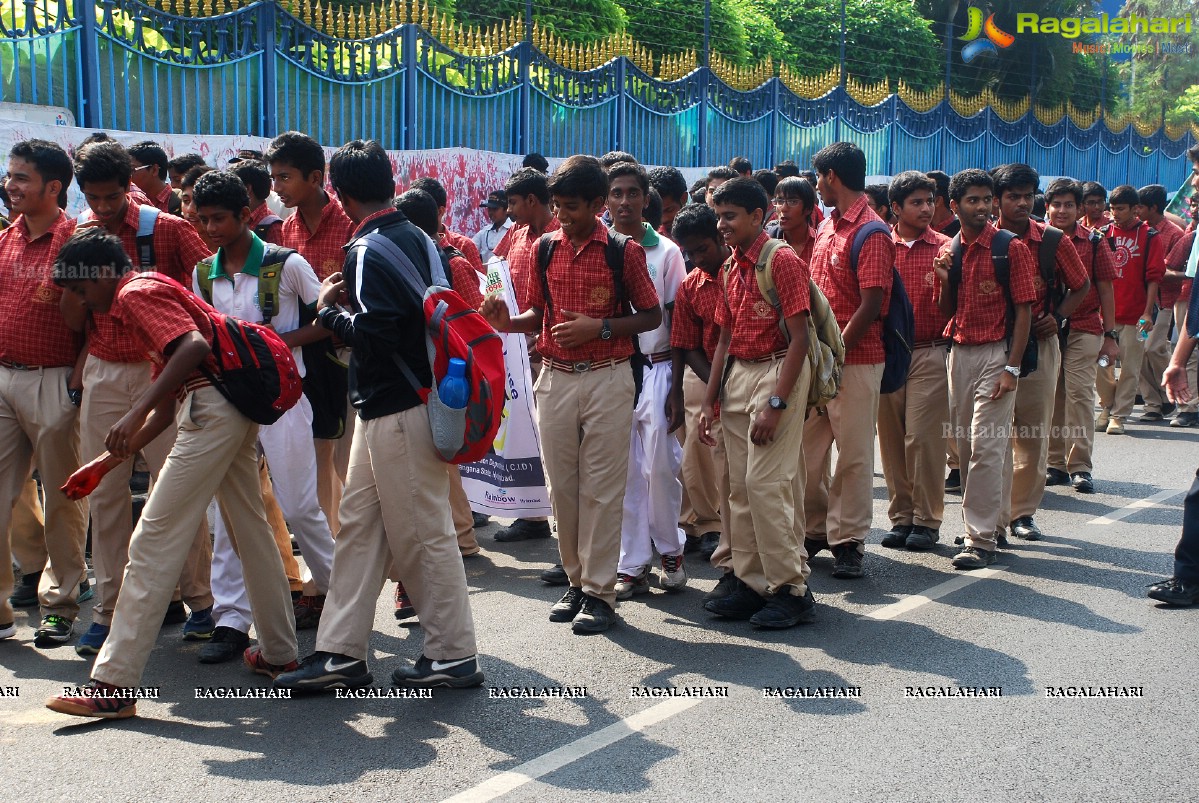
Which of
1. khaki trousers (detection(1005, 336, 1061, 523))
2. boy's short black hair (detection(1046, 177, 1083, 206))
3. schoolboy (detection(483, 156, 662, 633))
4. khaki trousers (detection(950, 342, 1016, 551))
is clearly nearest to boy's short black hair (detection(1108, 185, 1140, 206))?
boy's short black hair (detection(1046, 177, 1083, 206))

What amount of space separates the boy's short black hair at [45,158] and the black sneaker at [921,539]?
16.0 ft

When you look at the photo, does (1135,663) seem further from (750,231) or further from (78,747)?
(78,747)

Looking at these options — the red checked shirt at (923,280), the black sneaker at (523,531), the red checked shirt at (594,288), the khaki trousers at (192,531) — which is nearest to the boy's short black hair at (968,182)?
the red checked shirt at (923,280)

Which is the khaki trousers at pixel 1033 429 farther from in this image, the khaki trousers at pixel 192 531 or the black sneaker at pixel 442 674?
the khaki trousers at pixel 192 531

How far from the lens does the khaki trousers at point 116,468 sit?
17.5 ft

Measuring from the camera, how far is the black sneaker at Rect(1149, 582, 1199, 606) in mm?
6020

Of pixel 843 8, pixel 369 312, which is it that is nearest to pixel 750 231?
pixel 369 312

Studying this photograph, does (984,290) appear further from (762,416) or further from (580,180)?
(580,180)

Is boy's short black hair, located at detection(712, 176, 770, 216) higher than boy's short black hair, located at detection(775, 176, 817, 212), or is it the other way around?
boy's short black hair, located at detection(775, 176, 817, 212)

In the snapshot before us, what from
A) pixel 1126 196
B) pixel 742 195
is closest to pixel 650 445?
pixel 742 195

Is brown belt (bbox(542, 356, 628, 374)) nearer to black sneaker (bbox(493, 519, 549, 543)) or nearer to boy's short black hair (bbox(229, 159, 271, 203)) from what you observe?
boy's short black hair (bbox(229, 159, 271, 203))

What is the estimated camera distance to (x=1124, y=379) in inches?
450

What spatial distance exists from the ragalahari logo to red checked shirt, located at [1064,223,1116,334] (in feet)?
75.7

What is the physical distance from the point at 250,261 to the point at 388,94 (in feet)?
26.1
